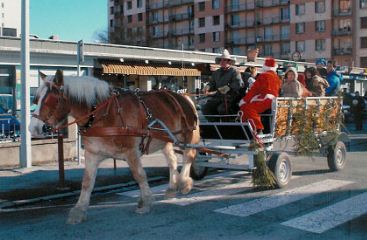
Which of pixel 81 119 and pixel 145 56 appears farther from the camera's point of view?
pixel 145 56

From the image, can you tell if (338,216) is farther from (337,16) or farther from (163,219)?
(337,16)

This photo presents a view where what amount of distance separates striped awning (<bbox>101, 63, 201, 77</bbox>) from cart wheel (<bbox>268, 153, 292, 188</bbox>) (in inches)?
667

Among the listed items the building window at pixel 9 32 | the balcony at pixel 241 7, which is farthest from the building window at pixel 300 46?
the building window at pixel 9 32

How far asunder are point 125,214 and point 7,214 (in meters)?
1.69

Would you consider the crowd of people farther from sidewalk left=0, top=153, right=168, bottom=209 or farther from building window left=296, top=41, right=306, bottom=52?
building window left=296, top=41, right=306, bottom=52

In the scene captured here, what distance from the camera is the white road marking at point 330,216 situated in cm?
618

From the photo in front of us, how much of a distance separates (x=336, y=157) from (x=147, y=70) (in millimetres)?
17796

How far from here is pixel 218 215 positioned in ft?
22.1

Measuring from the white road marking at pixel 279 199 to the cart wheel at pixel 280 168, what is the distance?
242mm

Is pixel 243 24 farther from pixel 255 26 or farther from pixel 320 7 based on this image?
pixel 320 7

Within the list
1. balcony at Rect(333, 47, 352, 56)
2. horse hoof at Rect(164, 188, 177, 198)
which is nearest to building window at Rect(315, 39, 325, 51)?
balcony at Rect(333, 47, 352, 56)

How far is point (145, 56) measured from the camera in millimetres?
27078

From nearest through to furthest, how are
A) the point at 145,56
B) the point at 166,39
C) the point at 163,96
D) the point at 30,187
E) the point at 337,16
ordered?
the point at 163,96
the point at 30,187
the point at 145,56
the point at 337,16
the point at 166,39

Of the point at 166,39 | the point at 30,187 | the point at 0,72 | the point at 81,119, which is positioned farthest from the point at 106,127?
the point at 166,39
